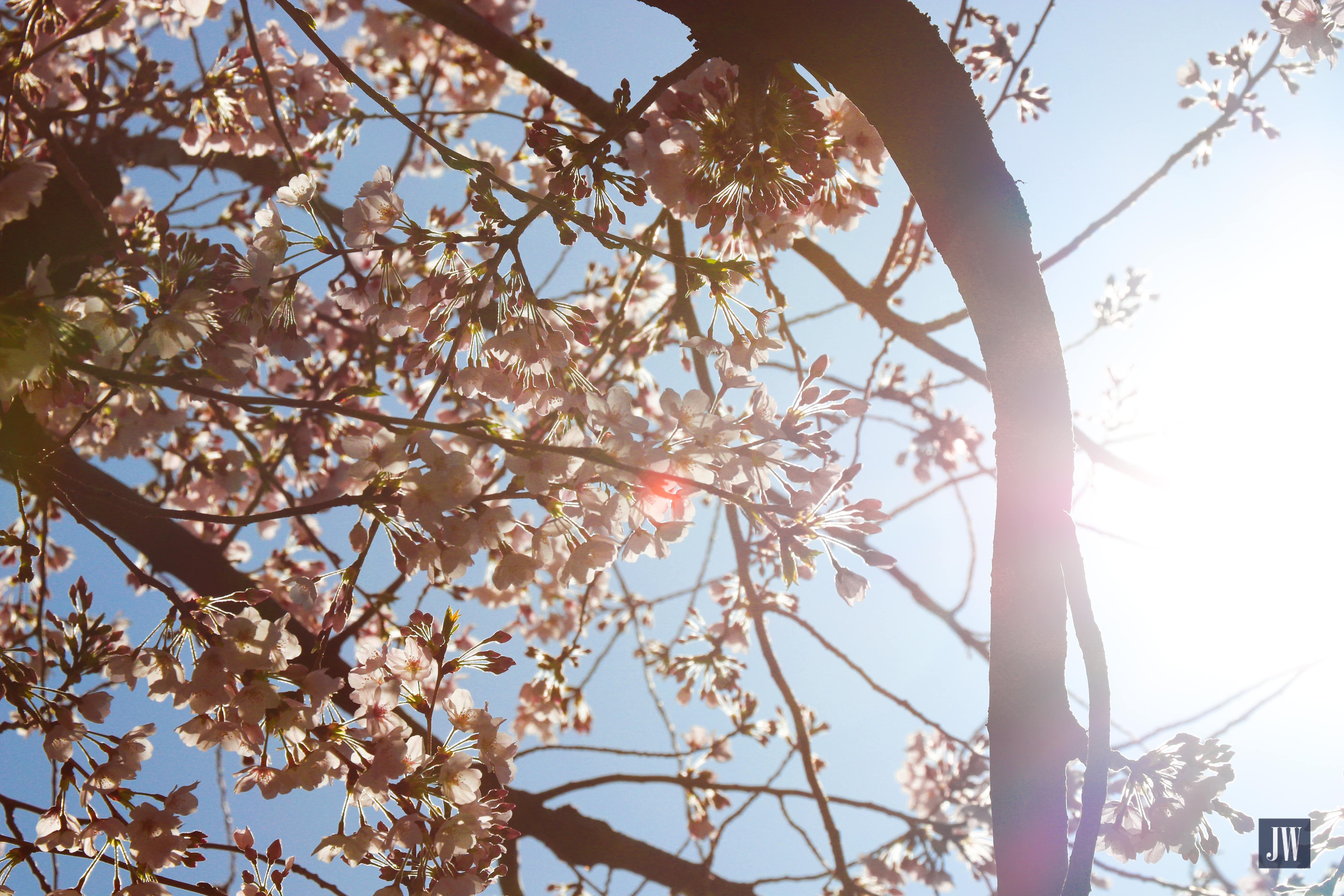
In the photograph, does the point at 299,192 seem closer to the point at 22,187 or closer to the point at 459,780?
the point at 22,187

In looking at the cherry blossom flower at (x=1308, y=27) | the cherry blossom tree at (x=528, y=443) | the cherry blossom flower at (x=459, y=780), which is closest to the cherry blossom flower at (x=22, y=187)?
the cherry blossom tree at (x=528, y=443)

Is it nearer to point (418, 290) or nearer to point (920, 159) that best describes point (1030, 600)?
point (920, 159)

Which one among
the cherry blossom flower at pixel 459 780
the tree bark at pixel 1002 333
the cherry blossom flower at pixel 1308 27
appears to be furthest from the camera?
the cherry blossom flower at pixel 1308 27

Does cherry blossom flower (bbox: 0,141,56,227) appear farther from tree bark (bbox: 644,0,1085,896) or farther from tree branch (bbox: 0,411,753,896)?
tree bark (bbox: 644,0,1085,896)

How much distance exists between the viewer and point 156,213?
2352 millimetres

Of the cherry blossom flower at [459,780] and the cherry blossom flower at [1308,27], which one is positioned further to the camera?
the cherry blossom flower at [1308,27]

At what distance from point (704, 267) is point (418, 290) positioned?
617 mm

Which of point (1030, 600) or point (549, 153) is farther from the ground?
point (549, 153)

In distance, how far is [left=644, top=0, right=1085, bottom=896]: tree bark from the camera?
1.11 m

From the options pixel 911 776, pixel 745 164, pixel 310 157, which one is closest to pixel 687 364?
pixel 745 164

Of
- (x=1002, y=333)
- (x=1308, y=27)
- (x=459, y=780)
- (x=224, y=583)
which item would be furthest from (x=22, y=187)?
(x=1308, y=27)

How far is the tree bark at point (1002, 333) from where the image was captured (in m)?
1.11

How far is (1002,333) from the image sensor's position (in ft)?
4.06

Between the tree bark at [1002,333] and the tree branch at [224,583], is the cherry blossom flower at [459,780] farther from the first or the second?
the tree bark at [1002,333]
